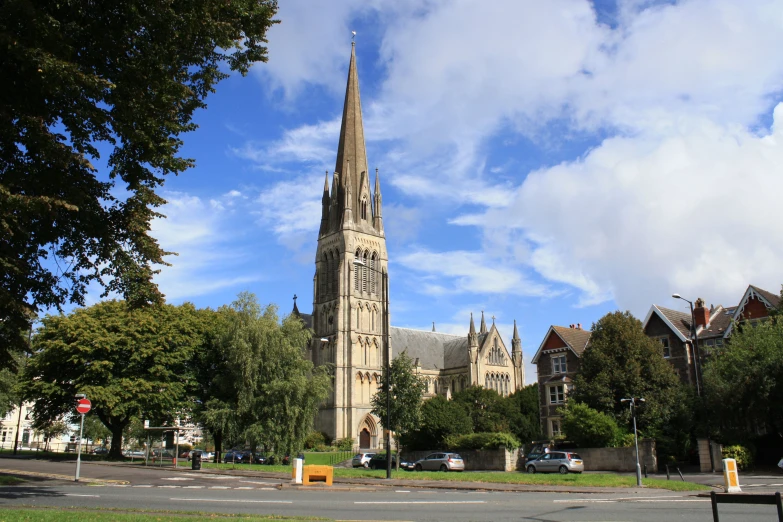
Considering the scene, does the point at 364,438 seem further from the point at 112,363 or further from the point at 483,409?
the point at 112,363

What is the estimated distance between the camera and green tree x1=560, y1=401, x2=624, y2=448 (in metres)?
35.7

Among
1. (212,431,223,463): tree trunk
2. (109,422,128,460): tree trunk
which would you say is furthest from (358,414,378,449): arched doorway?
(109,422,128,460): tree trunk

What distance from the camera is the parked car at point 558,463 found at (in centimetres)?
3247

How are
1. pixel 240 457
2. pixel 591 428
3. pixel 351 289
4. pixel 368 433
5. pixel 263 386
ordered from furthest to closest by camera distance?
1. pixel 351 289
2. pixel 368 433
3. pixel 240 457
4. pixel 263 386
5. pixel 591 428

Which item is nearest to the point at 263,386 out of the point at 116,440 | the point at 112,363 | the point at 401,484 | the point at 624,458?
the point at 112,363

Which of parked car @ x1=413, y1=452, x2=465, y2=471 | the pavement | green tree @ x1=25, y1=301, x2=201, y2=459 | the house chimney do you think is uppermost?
the house chimney

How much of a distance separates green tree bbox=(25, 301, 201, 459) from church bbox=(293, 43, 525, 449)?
111 ft

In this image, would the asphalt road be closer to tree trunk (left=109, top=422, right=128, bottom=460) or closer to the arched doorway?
tree trunk (left=109, top=422, right=128, bottom=460)

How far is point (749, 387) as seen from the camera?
31734 millimetres

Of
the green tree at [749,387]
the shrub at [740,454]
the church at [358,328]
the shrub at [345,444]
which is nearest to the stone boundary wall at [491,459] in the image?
the green tree at [749,387]

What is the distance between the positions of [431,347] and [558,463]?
63.4 m

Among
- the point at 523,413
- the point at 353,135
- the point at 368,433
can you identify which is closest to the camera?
the point at 523,413

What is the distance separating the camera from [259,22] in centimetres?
1423

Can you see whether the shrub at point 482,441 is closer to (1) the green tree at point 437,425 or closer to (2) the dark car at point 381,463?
(1) the green tree at point 437,425
